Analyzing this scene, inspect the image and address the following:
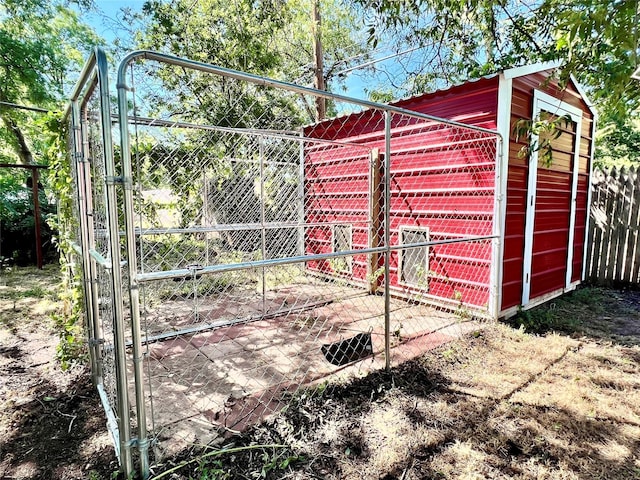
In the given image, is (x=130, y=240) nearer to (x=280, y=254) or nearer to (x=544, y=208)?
(x=544, y=208)

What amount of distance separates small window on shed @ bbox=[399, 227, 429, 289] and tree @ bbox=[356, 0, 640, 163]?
208 centimetres

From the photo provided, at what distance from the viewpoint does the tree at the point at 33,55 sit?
7527 millimetres

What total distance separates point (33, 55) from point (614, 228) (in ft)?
37.7

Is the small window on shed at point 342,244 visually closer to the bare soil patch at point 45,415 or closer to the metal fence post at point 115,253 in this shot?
the bare soil patch at point 45,415

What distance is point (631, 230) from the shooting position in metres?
5.00

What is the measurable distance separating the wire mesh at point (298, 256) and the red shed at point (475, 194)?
0.9 inches

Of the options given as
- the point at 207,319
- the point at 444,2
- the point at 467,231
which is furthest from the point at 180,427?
the point at 444,2

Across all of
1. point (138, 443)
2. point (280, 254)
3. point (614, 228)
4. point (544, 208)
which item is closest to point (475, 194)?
point (544, 208)

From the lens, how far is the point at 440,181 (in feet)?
13.3

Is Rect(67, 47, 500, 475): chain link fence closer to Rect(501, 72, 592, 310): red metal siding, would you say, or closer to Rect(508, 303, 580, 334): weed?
Rect(501, 72, 592, 310): red metal siding

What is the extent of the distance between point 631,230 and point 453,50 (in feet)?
12.4

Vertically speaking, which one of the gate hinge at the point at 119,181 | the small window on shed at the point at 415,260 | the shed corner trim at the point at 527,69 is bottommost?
the small window on shed at the point at 415,260

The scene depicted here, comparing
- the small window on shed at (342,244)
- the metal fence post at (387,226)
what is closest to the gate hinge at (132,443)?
the metal fence post at (387,226)

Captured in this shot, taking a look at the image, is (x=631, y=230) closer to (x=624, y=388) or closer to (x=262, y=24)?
(x=624, y=388)
